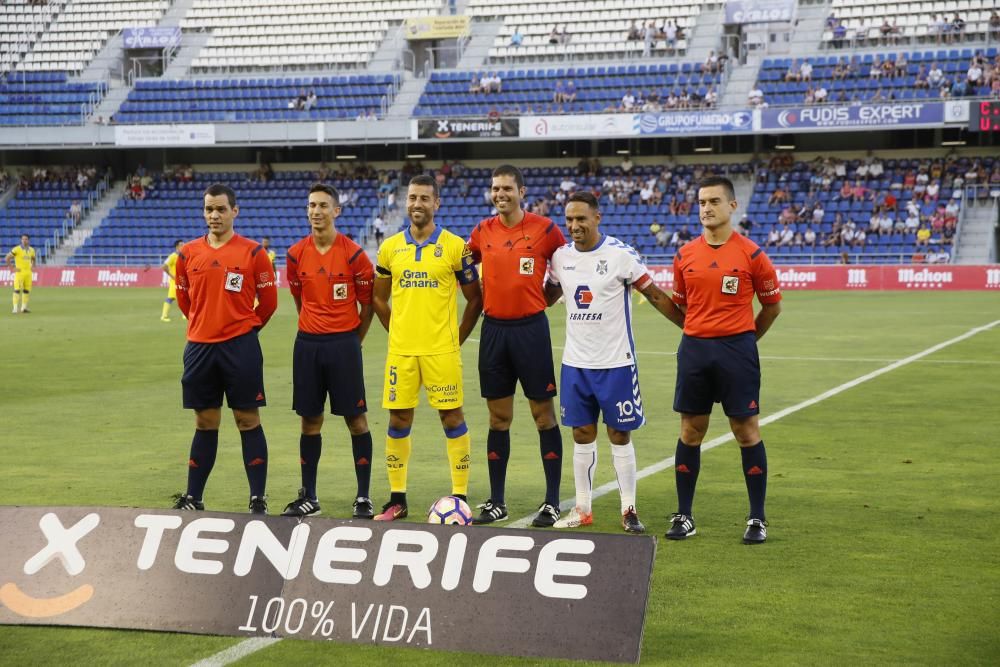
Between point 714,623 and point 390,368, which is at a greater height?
point 390,368

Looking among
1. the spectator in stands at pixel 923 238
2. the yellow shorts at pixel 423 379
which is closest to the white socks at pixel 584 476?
the yellow shorts at pixel 423 379

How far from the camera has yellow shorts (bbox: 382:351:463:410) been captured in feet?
24.7

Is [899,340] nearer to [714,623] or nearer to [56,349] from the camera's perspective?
Result: [56,349]

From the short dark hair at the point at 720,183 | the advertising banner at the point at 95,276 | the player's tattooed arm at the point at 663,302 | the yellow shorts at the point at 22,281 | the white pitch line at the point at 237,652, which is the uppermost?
the short dark hair at the point at 720,183

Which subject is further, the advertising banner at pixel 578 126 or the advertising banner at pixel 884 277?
the advertising banner at pixel 578 126

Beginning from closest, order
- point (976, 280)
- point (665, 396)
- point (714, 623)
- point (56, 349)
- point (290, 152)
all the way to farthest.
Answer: point (714, 623) → point (665, 396) → point (56, 349) → point (976, 280) → point (290, 152)

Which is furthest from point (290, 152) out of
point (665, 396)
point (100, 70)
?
point (665, 396)

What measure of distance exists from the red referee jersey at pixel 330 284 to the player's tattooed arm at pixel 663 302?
186 centimetres

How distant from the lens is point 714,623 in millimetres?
5441

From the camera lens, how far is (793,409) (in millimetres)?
12766

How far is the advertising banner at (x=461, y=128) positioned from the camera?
47375 mm

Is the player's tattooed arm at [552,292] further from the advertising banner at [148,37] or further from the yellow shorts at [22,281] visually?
the advertising banner at [148,37]

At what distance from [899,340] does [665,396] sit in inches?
331

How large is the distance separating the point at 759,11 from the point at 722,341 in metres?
44.3
